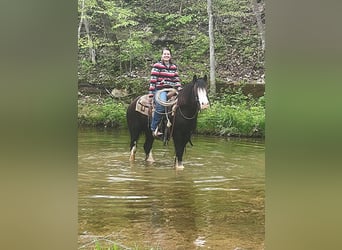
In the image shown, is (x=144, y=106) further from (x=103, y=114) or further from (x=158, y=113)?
(x=103, y=114)

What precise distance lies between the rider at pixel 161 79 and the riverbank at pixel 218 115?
5018 mm

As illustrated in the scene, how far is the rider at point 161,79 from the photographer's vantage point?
23.8 ft

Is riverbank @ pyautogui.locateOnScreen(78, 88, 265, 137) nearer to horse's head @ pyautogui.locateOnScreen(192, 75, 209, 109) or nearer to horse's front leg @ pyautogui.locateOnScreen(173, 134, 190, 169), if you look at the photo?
horse's front leg @ pyautogui.locateOnScreen(173, 134, 190, 169)

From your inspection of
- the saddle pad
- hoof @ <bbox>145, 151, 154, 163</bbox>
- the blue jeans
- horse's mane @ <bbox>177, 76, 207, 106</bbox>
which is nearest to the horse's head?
horse's mane @ <bbox>177, 76, 207, 106</bbox>

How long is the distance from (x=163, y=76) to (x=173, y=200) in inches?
104

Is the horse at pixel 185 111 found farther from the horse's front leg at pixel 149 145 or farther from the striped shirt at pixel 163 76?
the horse's front leg at pixel 149 145

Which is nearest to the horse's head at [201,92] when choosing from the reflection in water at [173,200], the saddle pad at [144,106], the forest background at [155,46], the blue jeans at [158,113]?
the blue jeans at [158,113]

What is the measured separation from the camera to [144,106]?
8.07m

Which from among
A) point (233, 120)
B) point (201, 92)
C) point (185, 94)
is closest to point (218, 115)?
point (233, 120)
